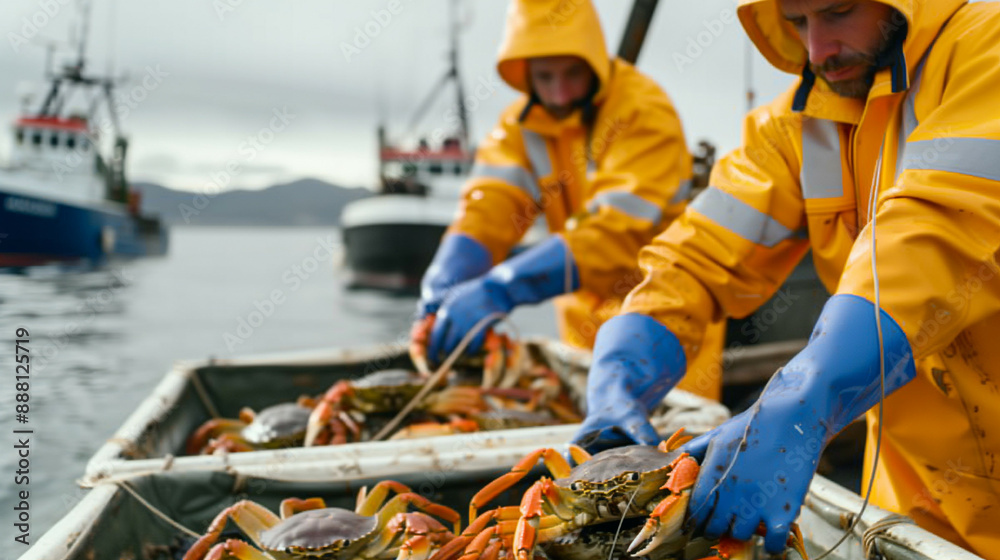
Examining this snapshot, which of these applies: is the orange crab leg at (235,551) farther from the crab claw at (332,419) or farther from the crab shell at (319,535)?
the crab claw at (332,419)

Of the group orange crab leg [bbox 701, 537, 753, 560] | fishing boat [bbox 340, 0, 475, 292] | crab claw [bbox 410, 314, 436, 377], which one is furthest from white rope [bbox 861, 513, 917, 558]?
fishing boat [bbox 340, 0, 475, 292]

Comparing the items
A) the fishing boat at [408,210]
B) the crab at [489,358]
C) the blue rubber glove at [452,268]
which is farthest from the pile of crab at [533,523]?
the fishing boat at [408,210]

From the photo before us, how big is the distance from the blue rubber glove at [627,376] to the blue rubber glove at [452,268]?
59.1 inches

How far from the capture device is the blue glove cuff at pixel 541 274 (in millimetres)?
2746

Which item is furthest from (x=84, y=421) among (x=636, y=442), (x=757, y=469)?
(x=757, y=469)

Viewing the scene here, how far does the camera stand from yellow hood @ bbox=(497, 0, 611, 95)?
9.11 feet

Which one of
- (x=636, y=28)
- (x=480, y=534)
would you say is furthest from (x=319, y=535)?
(x=636, y=28)

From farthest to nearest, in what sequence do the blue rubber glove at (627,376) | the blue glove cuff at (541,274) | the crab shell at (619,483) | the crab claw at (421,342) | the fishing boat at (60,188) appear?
the fishing boat at (60,188) → the crab claw at (421,342) → the blue glove cuff at (541,274) → the blue rubber glove at (627,376) → the crab shell at (619,483)

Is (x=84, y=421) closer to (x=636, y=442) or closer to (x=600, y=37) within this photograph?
(x=600, y=37)

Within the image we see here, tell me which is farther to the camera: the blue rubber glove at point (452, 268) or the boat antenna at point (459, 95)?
the boat antenna at point (459, 95)

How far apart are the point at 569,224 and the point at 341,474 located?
138 cm

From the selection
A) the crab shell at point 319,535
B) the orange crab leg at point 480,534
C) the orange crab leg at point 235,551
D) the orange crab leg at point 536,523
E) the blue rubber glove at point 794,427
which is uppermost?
the blue rubber glove at point 794,427

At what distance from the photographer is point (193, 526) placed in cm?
177

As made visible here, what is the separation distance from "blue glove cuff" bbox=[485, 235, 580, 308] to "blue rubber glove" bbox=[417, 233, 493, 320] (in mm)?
416
